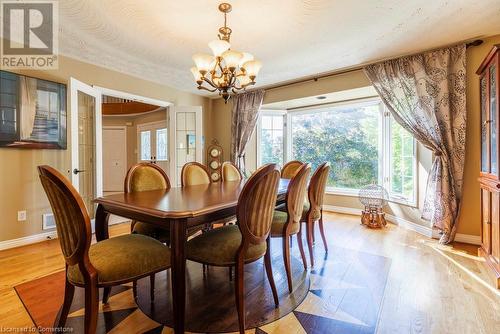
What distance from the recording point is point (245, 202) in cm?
142

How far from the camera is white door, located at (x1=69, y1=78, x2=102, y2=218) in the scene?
320 cm

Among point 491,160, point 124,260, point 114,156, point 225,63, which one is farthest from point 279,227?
point 114,156

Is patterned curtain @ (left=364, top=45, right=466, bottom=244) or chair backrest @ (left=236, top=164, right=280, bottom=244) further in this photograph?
patterned curtain @ (left=364, top=45, right=466, bottom=244)

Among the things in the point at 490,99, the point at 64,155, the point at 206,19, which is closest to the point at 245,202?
the point at 206,19

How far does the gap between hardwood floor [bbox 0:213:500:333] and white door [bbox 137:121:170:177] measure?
11.3 feet

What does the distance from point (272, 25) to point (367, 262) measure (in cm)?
259

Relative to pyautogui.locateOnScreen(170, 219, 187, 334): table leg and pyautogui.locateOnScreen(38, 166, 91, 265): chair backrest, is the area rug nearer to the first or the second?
pyautogui.locateOnScreen(170, 219, 187, 334): table leg

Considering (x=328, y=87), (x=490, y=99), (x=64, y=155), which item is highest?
(x=328, y=87)

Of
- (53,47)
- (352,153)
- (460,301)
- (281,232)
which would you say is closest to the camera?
(460,301)

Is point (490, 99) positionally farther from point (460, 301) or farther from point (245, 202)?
point (245, 202)

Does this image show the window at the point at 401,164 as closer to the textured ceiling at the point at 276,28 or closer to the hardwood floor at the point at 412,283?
the hardwood floor at the point at 412,283

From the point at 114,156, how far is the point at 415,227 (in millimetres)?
7056

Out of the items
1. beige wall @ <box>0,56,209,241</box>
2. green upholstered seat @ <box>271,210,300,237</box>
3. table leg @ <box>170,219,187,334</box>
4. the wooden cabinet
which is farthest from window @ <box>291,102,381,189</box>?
table leg @ <box>170,219,187,334</box>

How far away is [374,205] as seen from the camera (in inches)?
145
